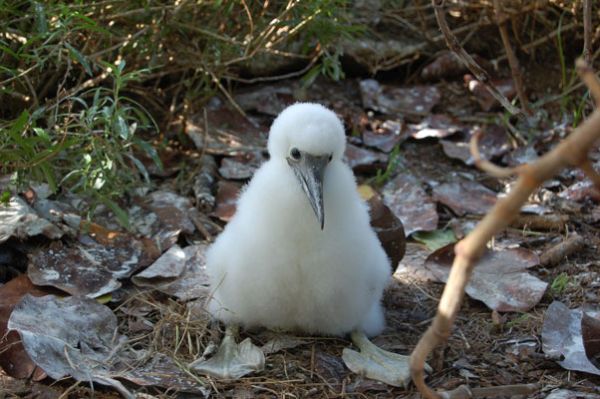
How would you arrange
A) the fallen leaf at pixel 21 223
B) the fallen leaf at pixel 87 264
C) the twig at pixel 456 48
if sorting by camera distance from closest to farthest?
1. the twig at pixel 456 48
2. the fallen leaf at pixel 87 264
3. the fallen leaf at pixel 21 223

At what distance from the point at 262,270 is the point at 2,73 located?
1.85 m

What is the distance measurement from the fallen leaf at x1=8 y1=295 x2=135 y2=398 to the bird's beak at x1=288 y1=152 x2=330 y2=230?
0.97 metres

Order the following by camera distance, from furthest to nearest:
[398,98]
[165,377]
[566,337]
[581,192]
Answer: [398,98] → [581,192] → [566,337] → [165,377]

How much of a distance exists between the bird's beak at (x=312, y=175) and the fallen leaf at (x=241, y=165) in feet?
5.07

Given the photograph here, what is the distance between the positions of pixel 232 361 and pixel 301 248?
52cm

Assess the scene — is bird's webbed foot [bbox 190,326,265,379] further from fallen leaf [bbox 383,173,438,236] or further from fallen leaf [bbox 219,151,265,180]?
fallen leaf [bbox 219,151,265,180]

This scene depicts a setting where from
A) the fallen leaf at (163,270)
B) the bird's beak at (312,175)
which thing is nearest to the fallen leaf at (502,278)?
the bird's beak at (312,175)

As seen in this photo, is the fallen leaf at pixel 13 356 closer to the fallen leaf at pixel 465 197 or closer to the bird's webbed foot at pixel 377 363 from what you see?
the bird's webbed foot at pixel 377 363

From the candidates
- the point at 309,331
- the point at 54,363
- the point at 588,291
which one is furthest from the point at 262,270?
the point at 588,291

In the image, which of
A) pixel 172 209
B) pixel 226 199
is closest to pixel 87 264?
pixel 172 209

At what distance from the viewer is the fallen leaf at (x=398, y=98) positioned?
5.52 m

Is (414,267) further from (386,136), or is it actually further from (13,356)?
(13,356)

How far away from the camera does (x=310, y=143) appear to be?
308 centimetres

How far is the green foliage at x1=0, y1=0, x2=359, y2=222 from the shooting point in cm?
358
